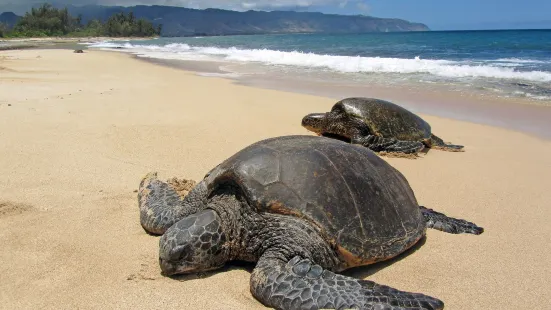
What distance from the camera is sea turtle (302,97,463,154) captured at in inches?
238

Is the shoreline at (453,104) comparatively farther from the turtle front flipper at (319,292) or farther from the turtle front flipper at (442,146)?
the turtle front flipper at (319,292)

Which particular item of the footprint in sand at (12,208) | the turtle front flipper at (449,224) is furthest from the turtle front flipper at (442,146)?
the footprint in sand at (12,208)

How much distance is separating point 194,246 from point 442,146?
4.56 meters

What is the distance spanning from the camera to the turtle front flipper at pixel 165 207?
3.18 m

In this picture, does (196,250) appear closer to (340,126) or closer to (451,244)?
(451,244)

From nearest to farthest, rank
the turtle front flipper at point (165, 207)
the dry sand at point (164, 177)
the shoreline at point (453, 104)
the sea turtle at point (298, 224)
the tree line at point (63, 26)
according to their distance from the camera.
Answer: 1. the sea turtle at point (298, 224)
2. the dry sand at point (164, 177)
3. the turtle front flipper at point (165, 207)
4. the shoreline at point (453, 104)
5. the tree line at point (63, 26)

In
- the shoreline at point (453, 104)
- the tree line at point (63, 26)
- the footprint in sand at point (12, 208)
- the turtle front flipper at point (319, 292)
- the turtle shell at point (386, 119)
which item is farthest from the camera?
the tree line at point (63, 26)

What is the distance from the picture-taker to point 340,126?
6492 mm

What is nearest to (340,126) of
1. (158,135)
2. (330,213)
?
(158,135)

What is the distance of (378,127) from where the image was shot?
20.5ft

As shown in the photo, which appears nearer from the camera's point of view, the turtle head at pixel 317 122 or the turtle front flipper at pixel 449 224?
the turtle front flipper at pixel 449 224

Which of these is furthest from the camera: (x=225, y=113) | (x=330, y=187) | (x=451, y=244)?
(x=225, y=113)

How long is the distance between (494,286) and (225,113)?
5.57 m

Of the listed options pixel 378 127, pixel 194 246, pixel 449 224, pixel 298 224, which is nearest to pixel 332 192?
pixel 298 224
